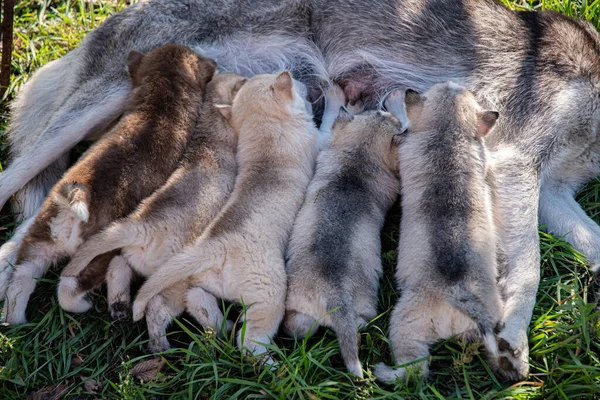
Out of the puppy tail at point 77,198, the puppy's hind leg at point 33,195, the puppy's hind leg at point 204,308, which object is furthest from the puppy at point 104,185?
the puppy's hind leg at point 33,195

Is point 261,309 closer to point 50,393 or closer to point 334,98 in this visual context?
point 50,393

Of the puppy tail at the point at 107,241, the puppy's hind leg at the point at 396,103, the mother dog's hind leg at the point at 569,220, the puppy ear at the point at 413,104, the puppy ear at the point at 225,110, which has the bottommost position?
the mother dog's hind leg at the point at 569,220

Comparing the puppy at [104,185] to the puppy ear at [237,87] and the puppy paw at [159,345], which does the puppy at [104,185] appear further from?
the puppy paw at [159,345]

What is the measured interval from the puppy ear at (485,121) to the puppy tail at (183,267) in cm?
182

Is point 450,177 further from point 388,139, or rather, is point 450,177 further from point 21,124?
point 21,124

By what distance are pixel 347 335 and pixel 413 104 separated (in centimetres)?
166

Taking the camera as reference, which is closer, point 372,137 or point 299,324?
point 299,324

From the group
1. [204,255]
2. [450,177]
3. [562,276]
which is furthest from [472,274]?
[204,255]

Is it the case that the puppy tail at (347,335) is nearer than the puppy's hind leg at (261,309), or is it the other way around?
the puppy tail at (347,335)

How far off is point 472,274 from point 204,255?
145 cm

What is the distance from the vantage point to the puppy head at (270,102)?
175 inches

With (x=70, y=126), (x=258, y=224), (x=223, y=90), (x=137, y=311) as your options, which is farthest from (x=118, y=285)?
(x=223, y=90)

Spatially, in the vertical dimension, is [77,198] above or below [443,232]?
above

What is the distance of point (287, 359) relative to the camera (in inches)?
146
